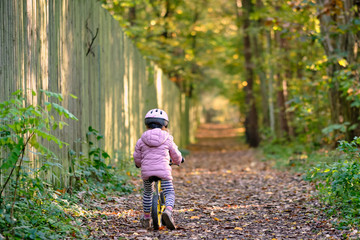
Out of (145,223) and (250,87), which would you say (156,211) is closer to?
(145,223)

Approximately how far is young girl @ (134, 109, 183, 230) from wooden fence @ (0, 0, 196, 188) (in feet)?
3.93

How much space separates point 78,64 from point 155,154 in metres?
2.28

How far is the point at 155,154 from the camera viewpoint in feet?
17.9

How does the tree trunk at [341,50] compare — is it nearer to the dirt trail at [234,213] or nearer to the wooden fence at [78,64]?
the dirt trail at [234,213]

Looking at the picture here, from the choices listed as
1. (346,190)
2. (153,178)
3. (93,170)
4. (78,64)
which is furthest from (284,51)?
(153,178)

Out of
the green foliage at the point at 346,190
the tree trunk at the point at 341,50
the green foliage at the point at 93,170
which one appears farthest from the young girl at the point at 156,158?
the tree trunk at the point at 341,50

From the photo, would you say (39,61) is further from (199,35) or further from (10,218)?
(199,35)

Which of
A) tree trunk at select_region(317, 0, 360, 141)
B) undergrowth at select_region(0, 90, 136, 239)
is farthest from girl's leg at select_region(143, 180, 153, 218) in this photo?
tree trunk at select_region(317, 0, 360, 141)

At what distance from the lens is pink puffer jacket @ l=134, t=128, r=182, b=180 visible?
539cm

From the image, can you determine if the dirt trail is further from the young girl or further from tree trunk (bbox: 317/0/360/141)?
tree trunk (bbox: 317/0/360/141)

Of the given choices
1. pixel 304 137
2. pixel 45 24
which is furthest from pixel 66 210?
pixel 304 137

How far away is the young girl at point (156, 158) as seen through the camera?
5395mm

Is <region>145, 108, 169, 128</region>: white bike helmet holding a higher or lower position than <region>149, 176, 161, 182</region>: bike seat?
higher

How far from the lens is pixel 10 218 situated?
3.98 metres
